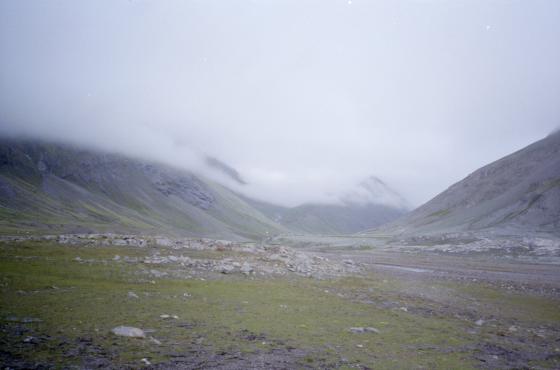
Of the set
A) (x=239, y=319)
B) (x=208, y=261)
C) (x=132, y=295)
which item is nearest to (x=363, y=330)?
(x=239, y=319)

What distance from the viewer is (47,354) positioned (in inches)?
451

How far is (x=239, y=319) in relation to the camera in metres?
17.9

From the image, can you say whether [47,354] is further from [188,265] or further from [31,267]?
[188,265]

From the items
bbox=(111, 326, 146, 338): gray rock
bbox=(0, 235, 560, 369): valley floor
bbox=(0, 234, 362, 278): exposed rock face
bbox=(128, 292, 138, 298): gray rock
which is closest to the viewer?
bbox=(0, 235, 560, 369): valley floor

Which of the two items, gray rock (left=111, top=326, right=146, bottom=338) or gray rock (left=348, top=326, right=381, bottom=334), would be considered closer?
gray rock (left=111, top=326, right=146, bottom=338)

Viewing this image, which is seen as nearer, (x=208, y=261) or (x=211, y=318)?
(x=211, y=318)

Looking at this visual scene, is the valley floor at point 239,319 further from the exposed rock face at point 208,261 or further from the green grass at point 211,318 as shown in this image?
the exposed rock face at point 208,261

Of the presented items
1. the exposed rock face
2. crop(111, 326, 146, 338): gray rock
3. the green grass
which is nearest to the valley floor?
the green grass

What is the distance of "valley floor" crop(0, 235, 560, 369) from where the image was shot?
499 inches

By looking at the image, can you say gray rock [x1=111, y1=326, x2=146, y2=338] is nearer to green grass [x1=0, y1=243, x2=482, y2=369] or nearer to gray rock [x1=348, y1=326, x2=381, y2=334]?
green grass [x1=0, y1=243, x2=482, y2=369]

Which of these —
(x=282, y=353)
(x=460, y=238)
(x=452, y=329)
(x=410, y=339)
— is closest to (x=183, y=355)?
(x=282, y=353)

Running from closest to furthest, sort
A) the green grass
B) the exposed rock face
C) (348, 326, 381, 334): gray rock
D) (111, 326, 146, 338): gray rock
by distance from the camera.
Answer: the green grass < (111, 326, 146, 338): gray rock < (348, 326, 381, 334): gray rock < the exposed rock face

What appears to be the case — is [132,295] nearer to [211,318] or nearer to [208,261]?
[211,318]

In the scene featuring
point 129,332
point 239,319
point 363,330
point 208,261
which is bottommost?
point 363,330
